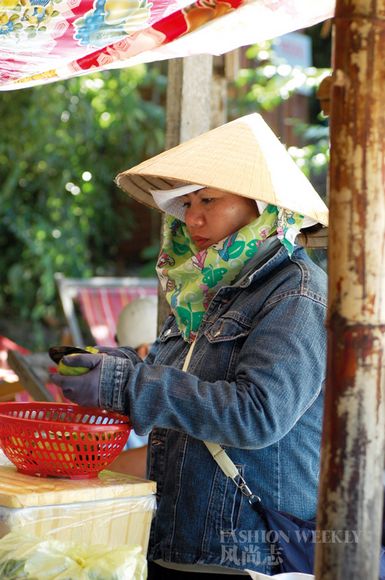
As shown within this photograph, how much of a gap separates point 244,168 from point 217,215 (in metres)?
0.14

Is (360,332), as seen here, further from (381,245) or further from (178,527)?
(178,527)

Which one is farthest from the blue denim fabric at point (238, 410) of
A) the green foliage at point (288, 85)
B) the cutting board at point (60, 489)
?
the green foliage at point (288, 85)

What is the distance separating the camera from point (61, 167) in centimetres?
950

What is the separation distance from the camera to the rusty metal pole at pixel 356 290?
152 centimetres

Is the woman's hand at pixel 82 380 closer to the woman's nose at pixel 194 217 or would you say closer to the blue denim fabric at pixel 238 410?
the blue denim fabric at pixel 238 410

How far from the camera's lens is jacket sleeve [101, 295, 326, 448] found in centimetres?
209

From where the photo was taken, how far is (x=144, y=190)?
2.86 metres

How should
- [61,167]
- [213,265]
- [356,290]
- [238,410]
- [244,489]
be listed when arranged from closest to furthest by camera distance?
[356,290] → [238,410] → [244,489] → [213,265] → [61,167]

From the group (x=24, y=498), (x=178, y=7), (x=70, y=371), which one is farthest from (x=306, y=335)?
(x=178, y=7)

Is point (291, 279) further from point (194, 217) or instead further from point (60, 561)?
point (60, 561)

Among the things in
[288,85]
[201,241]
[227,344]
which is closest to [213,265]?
[201,241]

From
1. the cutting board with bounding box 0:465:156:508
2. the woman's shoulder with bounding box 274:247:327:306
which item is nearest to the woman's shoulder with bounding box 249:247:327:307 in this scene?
the woman's shoulder with bounding box 274:247:327:306

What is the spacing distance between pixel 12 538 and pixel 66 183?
7916mm

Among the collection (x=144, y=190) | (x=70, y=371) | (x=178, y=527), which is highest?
(x=144, y=190)
